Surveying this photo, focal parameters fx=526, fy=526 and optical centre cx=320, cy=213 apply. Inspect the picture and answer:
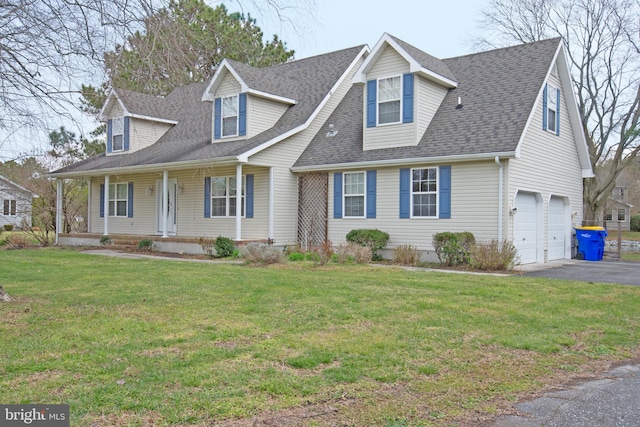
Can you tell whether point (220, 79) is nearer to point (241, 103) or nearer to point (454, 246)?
point (241, 103)

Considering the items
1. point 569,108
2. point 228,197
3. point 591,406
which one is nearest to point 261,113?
point 228,197

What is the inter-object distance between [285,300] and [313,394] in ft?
12.8

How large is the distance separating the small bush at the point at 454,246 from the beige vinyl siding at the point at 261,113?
7531mm

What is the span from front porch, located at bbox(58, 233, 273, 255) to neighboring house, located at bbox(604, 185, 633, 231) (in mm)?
44083

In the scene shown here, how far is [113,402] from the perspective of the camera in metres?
3.84

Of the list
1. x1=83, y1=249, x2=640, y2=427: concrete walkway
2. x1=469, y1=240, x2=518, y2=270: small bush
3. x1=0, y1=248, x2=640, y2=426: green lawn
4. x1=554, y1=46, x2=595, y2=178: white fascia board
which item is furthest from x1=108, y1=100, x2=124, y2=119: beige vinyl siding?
x1=83, y1=249, x2=640, y2=427: concrete walkway

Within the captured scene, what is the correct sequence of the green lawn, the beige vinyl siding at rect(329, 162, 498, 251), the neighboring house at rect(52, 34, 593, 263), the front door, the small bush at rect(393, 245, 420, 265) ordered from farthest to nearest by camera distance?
1. the front door
2. the small bush at rect(393, 245, 420, 265)
3. the neighboring house at rect(52, 34, 593, 263)
4. the beige vinyl siding at rect(329, 162, 498, 251)
5. the green lawn

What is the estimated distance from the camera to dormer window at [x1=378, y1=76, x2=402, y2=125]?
15.8 meters

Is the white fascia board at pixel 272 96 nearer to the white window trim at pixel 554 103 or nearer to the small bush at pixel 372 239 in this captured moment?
the small bush at pixel 372 239

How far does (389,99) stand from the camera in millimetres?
15961

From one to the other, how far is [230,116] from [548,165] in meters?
10.6

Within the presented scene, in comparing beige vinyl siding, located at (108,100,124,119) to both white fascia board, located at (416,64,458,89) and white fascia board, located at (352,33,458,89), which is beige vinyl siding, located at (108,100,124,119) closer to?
white fascia board, located at (352,33,458,89)

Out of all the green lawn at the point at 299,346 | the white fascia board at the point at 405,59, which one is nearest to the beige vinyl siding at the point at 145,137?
the white fascia board at the point at 405,59

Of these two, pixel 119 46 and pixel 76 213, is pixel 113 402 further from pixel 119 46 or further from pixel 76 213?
pixel 76 213
